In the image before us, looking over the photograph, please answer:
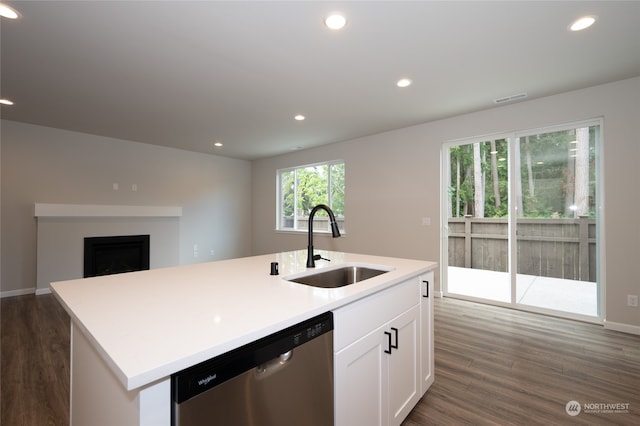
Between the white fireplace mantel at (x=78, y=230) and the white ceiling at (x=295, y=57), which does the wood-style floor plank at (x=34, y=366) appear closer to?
the white fireplace mantel at (x=78, y=230)

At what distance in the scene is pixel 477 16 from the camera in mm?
1911

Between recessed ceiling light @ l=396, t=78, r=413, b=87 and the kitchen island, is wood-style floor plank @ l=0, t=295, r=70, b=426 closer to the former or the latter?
the kitchen island

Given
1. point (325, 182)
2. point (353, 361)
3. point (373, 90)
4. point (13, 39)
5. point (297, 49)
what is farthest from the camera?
point (325, 182)

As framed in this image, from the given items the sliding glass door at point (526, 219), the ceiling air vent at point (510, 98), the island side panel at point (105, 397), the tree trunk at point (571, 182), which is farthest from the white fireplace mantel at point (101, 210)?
the tree trunk at point (571, 182)

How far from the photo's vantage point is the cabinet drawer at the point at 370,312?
114 cm

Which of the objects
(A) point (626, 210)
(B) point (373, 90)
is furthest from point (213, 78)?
(A) point (626, 210)

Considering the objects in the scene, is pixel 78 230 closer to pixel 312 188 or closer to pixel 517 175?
pixel 312 188

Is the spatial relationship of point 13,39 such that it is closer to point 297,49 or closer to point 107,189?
point 297,49

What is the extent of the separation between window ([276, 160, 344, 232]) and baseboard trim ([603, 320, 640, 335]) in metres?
3.65

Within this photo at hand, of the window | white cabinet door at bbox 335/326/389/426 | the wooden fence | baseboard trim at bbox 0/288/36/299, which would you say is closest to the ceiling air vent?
the wooden fence

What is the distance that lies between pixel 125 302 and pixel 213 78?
2.43 m

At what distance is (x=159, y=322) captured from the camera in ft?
2.87

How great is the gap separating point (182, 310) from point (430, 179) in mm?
3895

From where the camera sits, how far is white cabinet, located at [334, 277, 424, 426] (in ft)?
3.81
